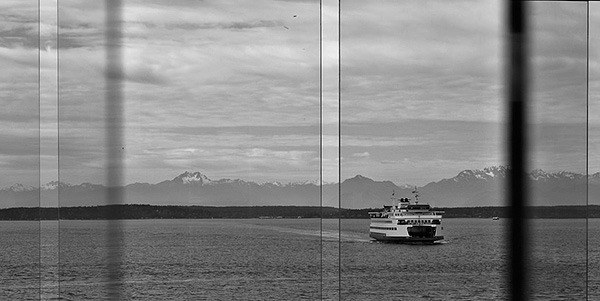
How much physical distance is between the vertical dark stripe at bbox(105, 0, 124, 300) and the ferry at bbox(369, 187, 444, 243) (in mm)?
22117

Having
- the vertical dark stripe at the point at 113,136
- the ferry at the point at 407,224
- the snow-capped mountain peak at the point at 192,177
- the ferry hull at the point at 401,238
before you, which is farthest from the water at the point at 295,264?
the vertical dark stripe at the point at 113,136

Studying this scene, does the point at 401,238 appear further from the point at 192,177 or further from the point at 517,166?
the point at 517,166

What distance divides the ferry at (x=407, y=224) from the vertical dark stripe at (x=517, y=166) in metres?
22.4

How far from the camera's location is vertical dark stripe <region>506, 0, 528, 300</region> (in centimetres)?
190

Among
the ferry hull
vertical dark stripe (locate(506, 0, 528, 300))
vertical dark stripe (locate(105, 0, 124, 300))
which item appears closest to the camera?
vertical dark stripe (locate(506, 0, 528, 300))

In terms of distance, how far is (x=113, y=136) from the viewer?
2410 millimetres

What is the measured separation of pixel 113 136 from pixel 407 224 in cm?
2426

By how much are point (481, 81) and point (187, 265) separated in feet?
40.2

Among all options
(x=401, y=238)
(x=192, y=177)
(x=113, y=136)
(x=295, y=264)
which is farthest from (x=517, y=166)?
(x=295, y=264)

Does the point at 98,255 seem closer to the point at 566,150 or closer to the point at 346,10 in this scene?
the point at 346,10

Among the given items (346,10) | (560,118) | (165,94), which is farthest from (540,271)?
(165,94)

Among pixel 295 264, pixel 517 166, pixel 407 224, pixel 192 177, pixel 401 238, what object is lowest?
pixel 295 264

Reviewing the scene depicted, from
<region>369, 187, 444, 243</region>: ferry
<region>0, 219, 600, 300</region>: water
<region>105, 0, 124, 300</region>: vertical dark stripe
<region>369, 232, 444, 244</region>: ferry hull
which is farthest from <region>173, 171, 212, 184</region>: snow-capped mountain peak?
<region>369, 232, 444, 244</region>: ferry hull

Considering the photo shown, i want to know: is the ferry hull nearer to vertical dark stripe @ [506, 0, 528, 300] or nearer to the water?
the water
